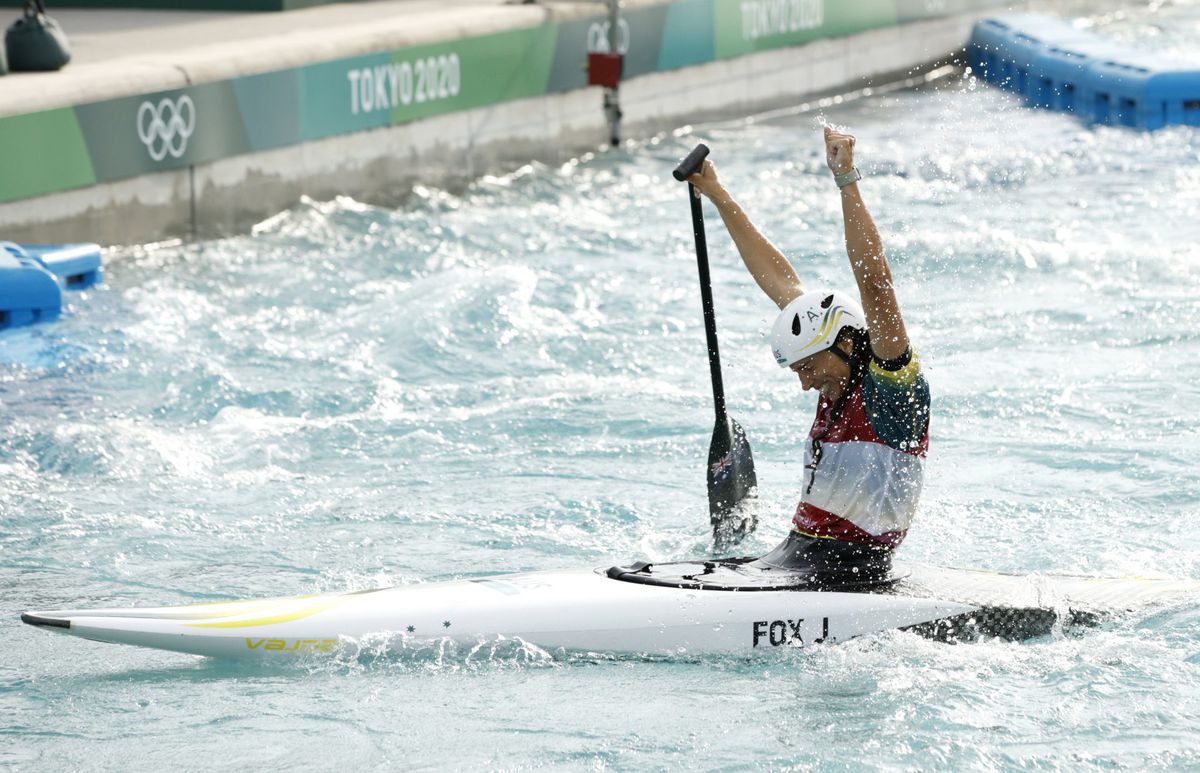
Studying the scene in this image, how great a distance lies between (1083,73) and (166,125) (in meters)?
9.04

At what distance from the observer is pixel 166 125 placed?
1102 cm

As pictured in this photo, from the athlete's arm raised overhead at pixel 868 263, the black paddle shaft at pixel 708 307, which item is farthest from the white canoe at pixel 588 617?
the black paddle shaft at pixel 708 307

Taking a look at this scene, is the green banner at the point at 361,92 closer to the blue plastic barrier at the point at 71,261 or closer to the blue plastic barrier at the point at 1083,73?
the blue plastic barrier at the point at 71,261

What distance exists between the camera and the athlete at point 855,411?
4.63 metres

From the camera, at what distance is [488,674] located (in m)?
5.16

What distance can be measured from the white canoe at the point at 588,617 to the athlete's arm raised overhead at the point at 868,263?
0.90 metres

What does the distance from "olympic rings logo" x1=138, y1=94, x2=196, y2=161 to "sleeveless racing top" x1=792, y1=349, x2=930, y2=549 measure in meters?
6.96

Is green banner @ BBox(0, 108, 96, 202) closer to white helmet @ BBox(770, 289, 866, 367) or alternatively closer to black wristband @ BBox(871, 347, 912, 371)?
white helmet @ BBox(770, 289, 866, 367)

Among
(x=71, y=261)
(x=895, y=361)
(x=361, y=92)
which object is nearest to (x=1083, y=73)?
(x=361, y=92)

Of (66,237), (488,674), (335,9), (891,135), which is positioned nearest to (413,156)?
(335,9)

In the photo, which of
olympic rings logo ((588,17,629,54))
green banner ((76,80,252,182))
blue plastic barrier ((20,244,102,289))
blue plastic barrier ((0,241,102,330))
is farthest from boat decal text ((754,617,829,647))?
olympic rings logo ((588,17,629,54))

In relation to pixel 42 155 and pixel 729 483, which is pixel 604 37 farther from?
pixel 729 483

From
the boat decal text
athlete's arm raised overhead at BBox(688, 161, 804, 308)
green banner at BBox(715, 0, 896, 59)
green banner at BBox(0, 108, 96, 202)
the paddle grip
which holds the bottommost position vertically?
the boat decal text

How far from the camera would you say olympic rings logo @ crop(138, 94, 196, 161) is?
10.9 metres
